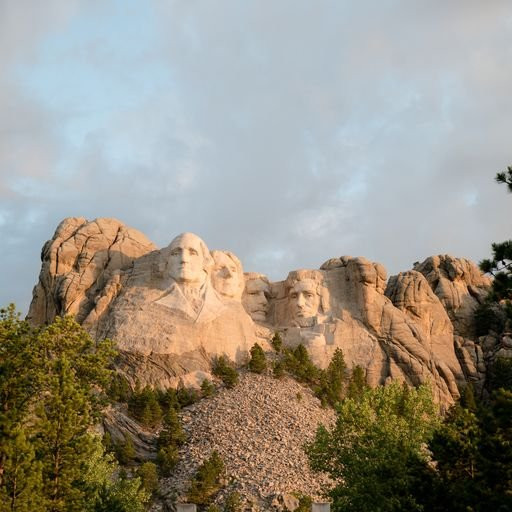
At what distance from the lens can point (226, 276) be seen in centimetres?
7325

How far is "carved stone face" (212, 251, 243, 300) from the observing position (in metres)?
72.9

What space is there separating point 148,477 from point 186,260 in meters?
16.9

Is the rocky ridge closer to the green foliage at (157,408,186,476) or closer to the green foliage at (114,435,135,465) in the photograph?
the green foliage at (157,408,186,476)

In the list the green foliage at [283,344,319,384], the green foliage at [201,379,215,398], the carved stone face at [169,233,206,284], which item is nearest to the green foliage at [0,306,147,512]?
the green foliage at [201,379,215,398]

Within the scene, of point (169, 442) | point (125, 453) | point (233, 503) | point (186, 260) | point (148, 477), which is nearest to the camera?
point (233, 503)

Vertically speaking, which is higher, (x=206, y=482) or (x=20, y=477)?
(x=206, y=482)

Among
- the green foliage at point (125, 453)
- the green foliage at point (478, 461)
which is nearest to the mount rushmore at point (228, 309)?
the green foliage at point (125, 453)

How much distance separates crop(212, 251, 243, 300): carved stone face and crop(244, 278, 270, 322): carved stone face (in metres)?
1.94

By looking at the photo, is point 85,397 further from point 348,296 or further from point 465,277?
point 465,277

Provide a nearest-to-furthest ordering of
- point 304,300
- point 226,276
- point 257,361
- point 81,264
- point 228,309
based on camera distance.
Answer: point 257,361 < point 228,309 < point 226,276 < point 81,264 < point 304,300

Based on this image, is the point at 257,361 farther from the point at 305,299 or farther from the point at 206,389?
the point at 305,299

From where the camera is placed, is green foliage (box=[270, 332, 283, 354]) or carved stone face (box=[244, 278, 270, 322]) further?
carved stone face (box=[244, 278, 270, 322])

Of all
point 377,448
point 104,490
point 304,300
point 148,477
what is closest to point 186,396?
point 148,477

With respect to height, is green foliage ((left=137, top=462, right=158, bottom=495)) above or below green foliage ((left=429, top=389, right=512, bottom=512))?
above
